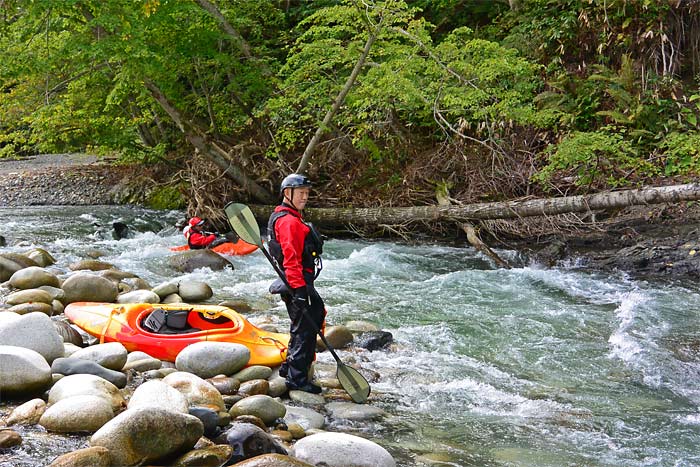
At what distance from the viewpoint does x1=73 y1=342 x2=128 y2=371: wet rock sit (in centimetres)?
425

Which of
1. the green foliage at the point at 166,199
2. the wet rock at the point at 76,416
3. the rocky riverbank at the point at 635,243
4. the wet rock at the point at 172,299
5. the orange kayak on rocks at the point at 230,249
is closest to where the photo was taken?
the wet rock at the point at 76,416

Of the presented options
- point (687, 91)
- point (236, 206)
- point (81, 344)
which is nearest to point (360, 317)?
point (236, 206)

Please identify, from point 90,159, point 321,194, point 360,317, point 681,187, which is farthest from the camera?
point 90,159

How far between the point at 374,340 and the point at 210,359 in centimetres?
146

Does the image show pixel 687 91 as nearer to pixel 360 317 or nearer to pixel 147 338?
pixel 360 317

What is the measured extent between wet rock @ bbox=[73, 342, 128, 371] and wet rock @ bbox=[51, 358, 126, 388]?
20 centimetres

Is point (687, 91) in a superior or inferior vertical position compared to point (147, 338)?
superior

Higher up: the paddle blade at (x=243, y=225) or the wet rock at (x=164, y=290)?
the paddle blade at (x=243, y=225)

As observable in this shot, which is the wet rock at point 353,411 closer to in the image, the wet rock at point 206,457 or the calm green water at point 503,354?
the calm green water at point 503,354

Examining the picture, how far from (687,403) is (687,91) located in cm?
782

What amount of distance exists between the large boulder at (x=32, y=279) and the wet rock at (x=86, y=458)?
4187 millimetres

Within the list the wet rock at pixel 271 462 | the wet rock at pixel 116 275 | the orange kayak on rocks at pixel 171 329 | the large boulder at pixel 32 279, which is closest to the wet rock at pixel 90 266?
the wet rock at pixel 116 275

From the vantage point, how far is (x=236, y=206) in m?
4.88

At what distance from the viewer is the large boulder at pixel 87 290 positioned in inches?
246
